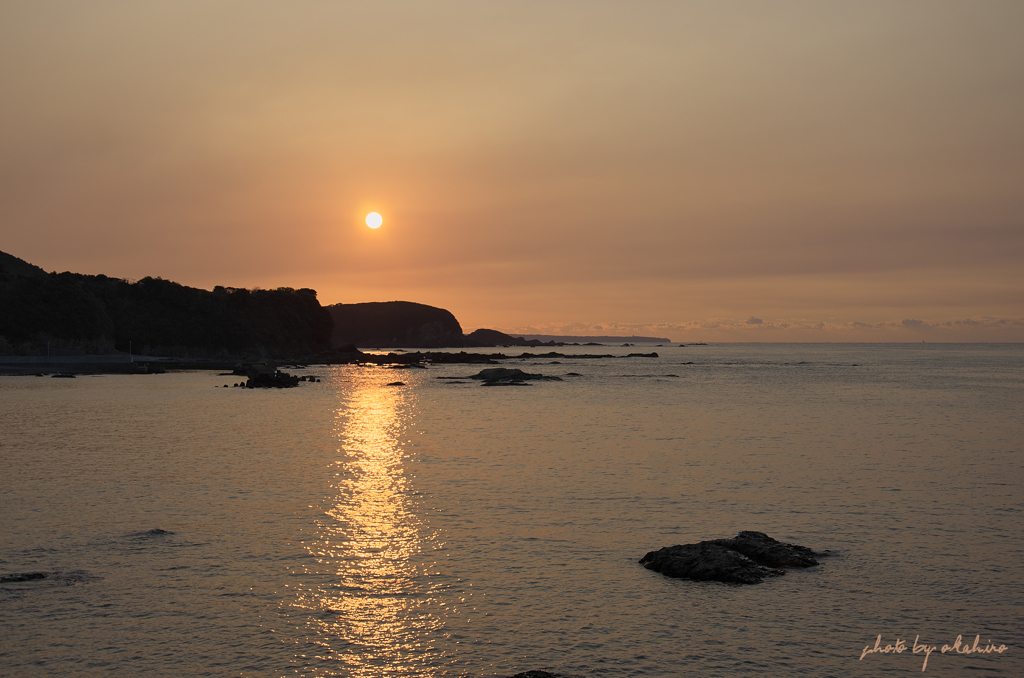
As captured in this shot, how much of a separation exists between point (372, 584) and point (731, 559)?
640cm

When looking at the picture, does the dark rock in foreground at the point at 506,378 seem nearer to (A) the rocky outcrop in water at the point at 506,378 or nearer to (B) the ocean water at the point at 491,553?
(A) the rocky outcrop in water at the point at 506,378

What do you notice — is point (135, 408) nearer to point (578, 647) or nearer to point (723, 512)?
A: point (723, 512)

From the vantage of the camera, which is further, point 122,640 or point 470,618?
point 470,618

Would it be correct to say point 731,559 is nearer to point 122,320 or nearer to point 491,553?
point 491,553

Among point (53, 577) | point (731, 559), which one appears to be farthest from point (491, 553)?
point (53, 577)

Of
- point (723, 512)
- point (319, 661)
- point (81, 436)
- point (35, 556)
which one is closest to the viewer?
point (319, 661)

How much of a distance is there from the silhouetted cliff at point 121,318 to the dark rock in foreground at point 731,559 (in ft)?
403

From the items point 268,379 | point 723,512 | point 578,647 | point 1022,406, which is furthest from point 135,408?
point 1022,406

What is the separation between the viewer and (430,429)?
39094mm

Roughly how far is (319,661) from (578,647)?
135 inches

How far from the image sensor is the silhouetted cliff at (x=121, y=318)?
408 ft

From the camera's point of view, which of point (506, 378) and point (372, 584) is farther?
point (506, 378)

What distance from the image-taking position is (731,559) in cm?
1340

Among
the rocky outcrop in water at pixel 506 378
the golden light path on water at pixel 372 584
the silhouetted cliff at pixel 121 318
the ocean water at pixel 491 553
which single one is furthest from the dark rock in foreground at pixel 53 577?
the silhouetted cliff at pixel 121 318
